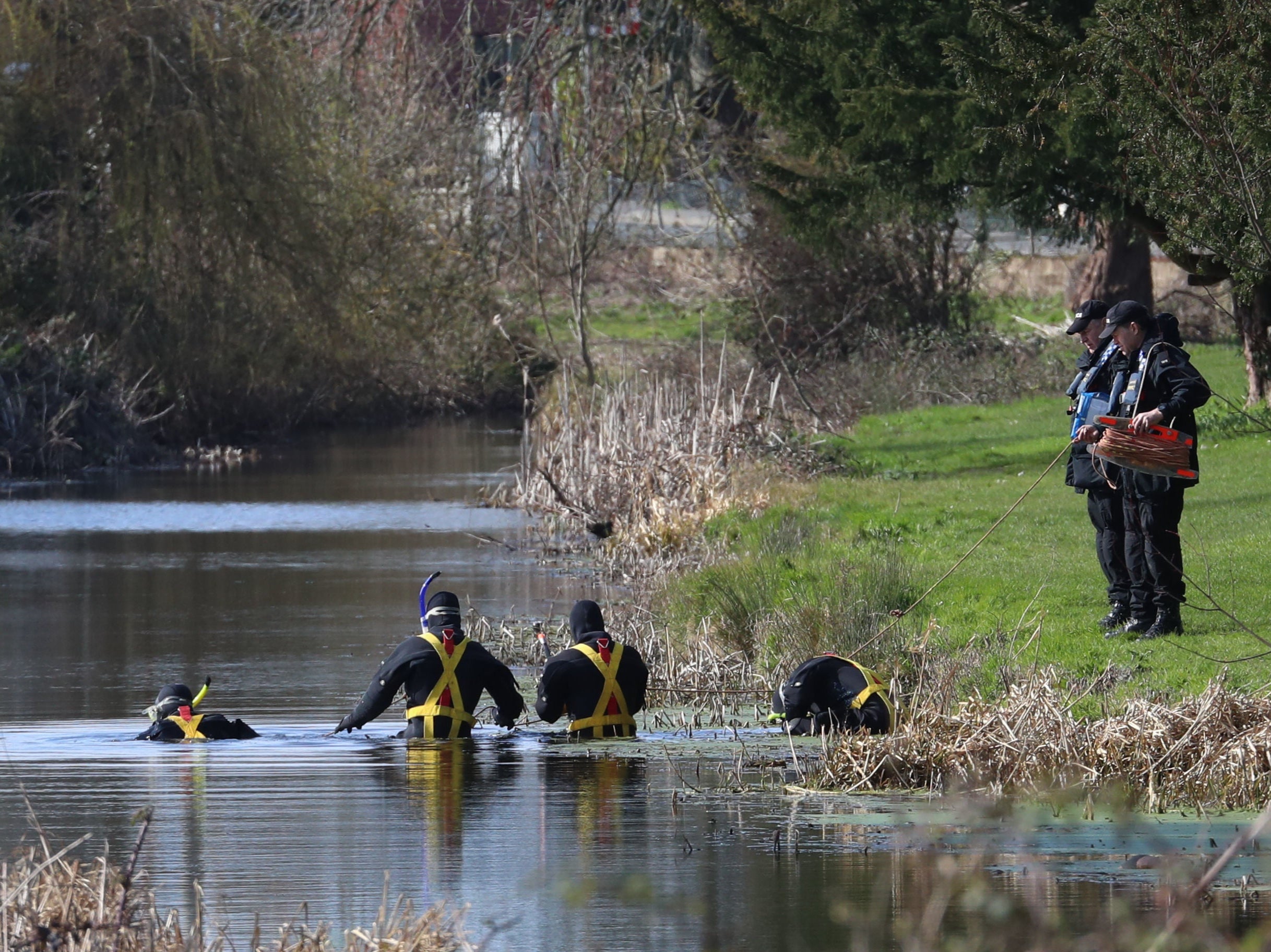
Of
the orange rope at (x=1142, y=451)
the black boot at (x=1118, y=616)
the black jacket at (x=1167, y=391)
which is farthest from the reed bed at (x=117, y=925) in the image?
the black boot at (x=1118, y=616)

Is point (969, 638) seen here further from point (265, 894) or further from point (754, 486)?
point (754, 486)

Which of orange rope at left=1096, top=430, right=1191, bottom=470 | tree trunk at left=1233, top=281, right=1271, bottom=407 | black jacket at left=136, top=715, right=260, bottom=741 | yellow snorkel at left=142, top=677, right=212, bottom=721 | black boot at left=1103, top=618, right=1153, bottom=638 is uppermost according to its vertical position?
tree trunk at left=1233, top=281, right=1271, bottom=407

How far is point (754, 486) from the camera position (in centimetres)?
2119

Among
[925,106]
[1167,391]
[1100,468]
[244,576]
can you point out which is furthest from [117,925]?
[244,576]

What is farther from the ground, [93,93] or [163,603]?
[93,93]

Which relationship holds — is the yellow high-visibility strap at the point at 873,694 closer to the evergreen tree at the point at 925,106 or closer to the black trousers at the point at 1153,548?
the black trousers at the point at 1153,548

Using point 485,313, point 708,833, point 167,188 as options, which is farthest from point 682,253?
point 708,833

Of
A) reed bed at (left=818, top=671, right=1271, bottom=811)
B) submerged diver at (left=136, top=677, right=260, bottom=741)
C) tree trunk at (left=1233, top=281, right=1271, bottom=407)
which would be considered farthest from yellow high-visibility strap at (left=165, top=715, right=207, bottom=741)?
tree trunk at (left=1233, top=281, right=1271, bottom=407)

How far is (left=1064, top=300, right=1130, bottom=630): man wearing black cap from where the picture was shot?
12.0m

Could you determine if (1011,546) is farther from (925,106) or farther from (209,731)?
(209,731)

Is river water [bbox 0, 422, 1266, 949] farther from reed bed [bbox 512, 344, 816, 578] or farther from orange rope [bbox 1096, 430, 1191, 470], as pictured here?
orange rope [bbox 1096, 430, 1191, 470]

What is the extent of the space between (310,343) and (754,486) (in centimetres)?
1711

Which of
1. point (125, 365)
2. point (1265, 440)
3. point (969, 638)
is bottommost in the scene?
point (969, 638)

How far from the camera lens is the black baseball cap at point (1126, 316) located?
38.2 ft
